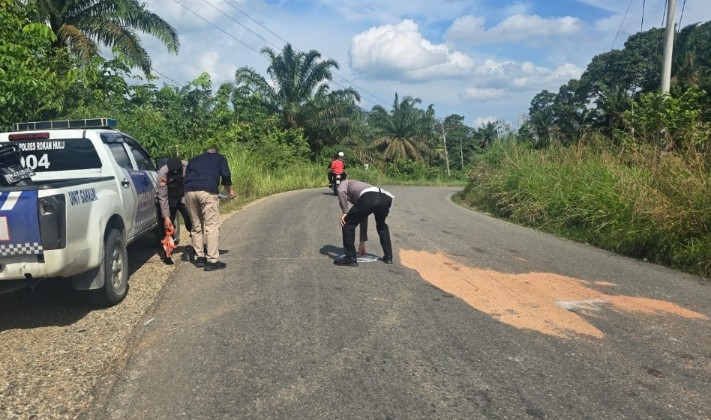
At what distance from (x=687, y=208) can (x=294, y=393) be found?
7870 millimetres

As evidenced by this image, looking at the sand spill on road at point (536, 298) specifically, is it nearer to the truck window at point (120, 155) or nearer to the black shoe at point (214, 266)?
the black shoe at point (214, 266)

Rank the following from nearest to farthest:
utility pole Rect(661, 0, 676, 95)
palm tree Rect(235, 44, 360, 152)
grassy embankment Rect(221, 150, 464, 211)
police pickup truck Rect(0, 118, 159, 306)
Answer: police pickup truck Rect(0, 118, 159, 306) < utility pole Rect(661, 0, 676, 95) < grassy embankment Rect(221, 150, 464, 211) < palm tree Rect(235, 44, 360, 152)

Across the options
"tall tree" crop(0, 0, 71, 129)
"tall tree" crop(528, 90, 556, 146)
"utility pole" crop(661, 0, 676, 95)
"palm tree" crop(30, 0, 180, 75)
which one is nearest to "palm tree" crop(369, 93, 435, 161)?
"tall tree" crop(528, 90, 556, 146)

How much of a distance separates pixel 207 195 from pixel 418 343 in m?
3.89

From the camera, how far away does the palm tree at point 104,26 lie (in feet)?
56.5

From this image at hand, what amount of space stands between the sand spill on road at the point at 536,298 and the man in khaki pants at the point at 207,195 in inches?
108

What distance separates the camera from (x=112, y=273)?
560 cm

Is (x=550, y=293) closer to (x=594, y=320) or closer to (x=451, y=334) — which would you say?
(x=594, y=320)

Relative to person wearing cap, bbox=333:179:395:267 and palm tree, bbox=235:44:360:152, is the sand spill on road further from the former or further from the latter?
palm tree, bbox=235:44:360:152

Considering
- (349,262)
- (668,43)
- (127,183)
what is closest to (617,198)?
(668,43)

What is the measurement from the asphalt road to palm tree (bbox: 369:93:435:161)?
139 ft

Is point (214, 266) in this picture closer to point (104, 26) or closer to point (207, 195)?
point (207, 195)

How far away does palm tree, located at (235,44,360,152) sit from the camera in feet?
121

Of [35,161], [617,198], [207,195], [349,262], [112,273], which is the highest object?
[35,161]
